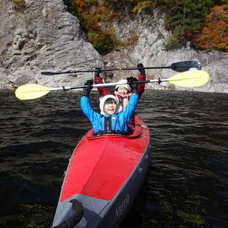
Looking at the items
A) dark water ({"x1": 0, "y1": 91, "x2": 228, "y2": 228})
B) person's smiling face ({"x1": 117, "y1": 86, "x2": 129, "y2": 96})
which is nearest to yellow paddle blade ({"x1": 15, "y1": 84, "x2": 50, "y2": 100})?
dark water ({"x1": 0, "y1": 91, "x2": 228, "y2": 228})

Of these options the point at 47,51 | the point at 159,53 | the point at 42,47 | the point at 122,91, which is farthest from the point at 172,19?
the point at 122,91

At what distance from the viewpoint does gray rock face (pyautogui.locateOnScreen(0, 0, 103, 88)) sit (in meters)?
19.0

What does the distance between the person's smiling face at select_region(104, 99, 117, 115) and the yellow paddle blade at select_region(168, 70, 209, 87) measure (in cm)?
174

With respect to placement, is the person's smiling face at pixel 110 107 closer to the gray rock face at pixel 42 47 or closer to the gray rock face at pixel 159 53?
the gray rock face at pixel 42 47

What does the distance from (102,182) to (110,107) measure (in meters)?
1.71

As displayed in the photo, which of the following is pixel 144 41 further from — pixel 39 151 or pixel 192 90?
pixel 39 151

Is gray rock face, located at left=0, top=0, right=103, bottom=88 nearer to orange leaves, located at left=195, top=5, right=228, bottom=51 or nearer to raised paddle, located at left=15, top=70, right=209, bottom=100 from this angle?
orange leaves, located at left=195, top=5, right=228, bottom=51

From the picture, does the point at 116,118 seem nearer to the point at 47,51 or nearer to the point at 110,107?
the point at 110,107

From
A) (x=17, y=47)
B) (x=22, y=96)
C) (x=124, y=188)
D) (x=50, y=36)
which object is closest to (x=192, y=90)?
(x=50, y=36)

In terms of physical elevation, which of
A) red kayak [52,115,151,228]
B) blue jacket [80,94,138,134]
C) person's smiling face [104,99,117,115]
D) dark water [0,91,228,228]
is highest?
person's smiling face [104,99,117,115]

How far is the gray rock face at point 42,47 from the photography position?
18969 millimetres

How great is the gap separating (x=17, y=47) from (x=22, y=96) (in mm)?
16030

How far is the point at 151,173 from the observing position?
4176mm

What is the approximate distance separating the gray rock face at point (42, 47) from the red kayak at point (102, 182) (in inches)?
611
